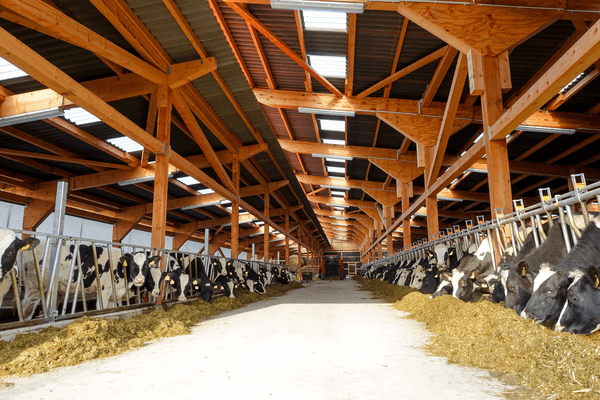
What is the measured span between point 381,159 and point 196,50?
9055mm

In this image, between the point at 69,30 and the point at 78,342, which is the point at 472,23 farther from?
the point at 78,342

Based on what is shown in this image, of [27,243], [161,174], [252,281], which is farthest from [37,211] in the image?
[27,243]

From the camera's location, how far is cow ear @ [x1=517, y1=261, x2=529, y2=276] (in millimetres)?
4770

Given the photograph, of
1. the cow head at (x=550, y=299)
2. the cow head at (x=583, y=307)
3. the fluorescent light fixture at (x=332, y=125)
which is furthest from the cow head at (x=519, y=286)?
the fluorescent light fixture at (x=332, y=125)

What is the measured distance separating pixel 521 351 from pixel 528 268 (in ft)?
4.90

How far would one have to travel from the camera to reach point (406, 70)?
31.4 ft

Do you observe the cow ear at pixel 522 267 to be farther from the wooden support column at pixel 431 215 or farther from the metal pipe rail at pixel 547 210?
the wooden support column at pixel 431 215

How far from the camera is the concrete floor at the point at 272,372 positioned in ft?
9.91

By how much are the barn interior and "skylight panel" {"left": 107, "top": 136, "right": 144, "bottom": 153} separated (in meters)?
0.11

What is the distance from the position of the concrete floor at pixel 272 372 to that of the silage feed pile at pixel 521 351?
23 centimetres

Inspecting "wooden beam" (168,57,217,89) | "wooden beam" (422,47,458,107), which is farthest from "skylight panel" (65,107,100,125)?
"wooden beam" (422,47,458,107)

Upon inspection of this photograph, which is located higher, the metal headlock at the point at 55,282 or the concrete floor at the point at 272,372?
the metal headlock at the point at 55,282

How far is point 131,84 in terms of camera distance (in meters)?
8.87

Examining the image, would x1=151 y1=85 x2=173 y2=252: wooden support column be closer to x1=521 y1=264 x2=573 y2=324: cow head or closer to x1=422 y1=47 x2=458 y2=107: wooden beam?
x1=422 y1=47 x2=458 y2=107: wooden beam
